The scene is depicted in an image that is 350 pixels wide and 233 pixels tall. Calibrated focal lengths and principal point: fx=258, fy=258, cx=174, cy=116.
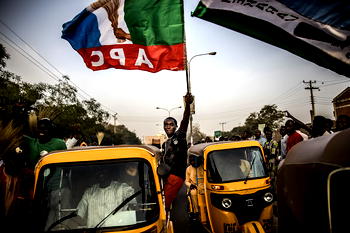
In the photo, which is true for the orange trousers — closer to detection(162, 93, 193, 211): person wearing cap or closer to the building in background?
detection(162, 93, 193, 211): person wearing cap

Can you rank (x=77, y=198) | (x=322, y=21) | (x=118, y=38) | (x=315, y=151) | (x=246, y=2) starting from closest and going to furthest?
1. (x=315, y=151)
2. (x=322, y=21)
3. (x=246, y=2)
4. (x=77, y=198)
5. (x=118, y=38)

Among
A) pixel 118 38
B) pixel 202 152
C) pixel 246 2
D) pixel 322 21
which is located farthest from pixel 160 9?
pixel 322 21

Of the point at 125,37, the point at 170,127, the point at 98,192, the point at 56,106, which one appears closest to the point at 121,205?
the point at 98,192

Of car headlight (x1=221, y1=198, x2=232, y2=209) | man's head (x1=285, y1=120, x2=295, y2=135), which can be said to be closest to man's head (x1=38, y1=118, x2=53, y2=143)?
car headlight (x1=221, y1=198, x2=232, y2=209)

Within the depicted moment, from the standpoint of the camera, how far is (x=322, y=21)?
171 cm

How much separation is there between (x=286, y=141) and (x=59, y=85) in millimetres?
29743

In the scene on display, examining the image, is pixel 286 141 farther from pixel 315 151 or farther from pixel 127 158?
pixel 315 151

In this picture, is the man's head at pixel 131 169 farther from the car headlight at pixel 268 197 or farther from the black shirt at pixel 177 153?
the car headlight at pixel 268 197

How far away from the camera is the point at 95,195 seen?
280 cm

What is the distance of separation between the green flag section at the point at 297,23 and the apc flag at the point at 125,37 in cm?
306

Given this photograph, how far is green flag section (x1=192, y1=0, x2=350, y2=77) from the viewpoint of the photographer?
1.66 m

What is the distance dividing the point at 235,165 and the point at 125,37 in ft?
10.8

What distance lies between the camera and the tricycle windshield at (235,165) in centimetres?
492

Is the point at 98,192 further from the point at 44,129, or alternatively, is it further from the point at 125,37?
the point at 125,37
